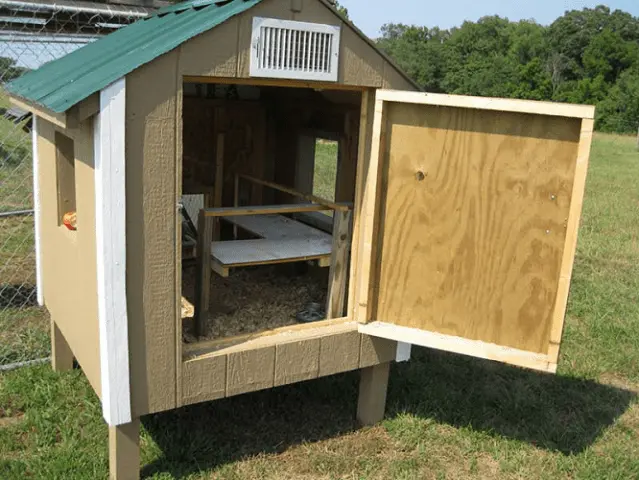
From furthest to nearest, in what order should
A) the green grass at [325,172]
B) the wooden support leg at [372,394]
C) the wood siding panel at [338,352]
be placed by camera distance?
the green grass at [325,172]
the wooden support leg at [372,394]
the wood siding panel at [338,352]

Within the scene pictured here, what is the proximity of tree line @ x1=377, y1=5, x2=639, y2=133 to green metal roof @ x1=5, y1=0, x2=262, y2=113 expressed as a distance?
38104 mm

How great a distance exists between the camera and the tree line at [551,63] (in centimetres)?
4238

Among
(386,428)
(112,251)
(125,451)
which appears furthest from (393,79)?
(125,451)

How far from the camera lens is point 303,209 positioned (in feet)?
14.6

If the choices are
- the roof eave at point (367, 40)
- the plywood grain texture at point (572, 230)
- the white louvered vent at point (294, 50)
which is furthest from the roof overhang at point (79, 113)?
the plywood grain texture at point (572, 230)

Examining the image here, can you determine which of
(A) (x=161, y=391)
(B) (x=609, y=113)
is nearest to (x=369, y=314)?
(A) (x=161, y=391)

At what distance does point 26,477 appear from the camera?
388 centimetres

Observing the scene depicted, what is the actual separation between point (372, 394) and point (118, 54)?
8.67 feet

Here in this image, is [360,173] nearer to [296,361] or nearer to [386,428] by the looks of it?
[296,361]

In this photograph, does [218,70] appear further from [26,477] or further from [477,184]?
[26,477]

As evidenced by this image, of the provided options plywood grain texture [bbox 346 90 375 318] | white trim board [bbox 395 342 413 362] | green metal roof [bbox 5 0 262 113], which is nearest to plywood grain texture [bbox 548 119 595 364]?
white trim board [bbox 395 342 413 362]

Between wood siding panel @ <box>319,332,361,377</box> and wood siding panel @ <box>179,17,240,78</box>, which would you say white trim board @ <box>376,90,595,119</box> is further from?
wood siding panel @ <box>319,332,361,377</box>

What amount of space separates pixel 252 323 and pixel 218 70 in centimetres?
213

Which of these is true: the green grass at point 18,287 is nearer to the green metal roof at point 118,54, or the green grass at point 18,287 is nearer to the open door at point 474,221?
the green metal roof at point 118,54
